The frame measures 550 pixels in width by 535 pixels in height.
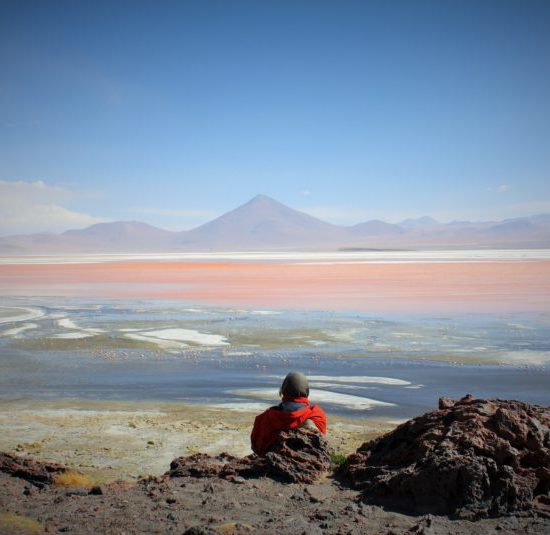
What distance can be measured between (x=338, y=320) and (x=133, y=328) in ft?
22.1

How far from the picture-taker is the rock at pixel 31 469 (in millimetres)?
6504

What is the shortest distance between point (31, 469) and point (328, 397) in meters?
6.06

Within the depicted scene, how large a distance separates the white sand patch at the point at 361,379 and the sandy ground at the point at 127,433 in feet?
9.15

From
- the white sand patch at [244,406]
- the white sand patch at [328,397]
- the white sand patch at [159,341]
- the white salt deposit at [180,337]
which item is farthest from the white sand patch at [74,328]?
the white sand patch at [244,406]

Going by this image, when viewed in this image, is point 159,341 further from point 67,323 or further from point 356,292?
point 356,292

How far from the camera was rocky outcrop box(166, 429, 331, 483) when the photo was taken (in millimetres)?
6215

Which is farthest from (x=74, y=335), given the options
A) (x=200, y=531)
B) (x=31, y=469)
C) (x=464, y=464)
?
(x=464, y=464)

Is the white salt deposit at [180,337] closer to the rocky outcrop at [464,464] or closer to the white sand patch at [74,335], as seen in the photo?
the white sand patch at [74,335]

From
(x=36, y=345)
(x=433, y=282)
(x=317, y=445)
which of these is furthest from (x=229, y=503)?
(x=433, y=282)

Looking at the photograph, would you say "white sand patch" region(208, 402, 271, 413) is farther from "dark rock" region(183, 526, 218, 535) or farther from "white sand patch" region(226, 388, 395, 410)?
"dark rock" region(183, 526, 218, 535)

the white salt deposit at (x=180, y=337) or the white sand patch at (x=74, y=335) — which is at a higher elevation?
the white salt deposit at (x=180, y=337)

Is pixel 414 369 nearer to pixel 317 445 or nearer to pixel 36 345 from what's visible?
pixel 317 445

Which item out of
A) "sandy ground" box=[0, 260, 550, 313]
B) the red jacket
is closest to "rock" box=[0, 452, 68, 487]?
the red jacket

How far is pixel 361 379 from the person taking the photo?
13141 mm
